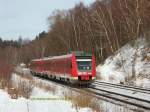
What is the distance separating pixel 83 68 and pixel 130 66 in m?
13.1

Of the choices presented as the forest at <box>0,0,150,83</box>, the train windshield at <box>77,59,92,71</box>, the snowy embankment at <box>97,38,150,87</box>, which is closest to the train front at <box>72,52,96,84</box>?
the train windshield at <box>77,59,92,71</box>

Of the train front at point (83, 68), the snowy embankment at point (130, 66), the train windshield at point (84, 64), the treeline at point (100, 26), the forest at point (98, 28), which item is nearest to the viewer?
the train front at point (83, 68)

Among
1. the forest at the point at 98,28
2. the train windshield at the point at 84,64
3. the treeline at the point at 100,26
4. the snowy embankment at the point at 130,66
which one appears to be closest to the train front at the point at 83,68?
the train windshield at the point at 84,64

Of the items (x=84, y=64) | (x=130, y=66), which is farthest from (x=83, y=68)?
(x=130, y=66)

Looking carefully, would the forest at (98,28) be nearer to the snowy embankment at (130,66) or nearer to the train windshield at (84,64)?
the snowy embankment at (130,66)

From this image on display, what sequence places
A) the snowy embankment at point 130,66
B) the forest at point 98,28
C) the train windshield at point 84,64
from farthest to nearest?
the forest at point 98,28 < the snowy embankment at point 130,66 < the train windshield at point 84,64

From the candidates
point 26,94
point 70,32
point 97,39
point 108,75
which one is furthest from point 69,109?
point 70,32

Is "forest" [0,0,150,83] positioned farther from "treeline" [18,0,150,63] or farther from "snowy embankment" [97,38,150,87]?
"snowy embankment" [97,38,150,87]

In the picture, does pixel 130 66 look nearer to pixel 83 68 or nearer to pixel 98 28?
pixel 83 68

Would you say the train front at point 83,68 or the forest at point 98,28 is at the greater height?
the forest at point 98,28

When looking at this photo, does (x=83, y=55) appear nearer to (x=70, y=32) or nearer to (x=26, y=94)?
(x=26, y=94)

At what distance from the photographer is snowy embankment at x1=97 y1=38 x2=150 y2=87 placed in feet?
113

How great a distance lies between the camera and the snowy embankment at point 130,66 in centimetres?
3451

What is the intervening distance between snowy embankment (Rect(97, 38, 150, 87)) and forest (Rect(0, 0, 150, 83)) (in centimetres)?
134
